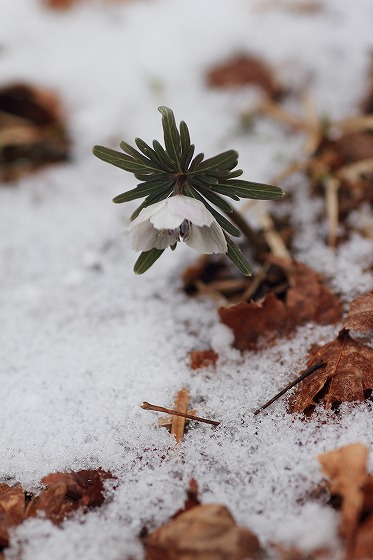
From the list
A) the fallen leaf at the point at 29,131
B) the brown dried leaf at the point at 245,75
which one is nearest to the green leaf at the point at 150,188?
the fallen leaf at the point at 29,131

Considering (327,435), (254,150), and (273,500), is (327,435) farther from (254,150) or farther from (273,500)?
(254,150)

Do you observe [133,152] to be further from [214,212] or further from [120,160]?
[214,212]

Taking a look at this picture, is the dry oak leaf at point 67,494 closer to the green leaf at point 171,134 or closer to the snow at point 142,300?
the snow at point 142,300

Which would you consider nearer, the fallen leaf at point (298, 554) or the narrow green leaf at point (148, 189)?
the fallen leaf at point (298, 554)

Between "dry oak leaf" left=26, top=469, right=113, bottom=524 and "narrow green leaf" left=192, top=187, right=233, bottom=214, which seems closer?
"dry oak leaf" left=26, top=469, right=113, bottom=524

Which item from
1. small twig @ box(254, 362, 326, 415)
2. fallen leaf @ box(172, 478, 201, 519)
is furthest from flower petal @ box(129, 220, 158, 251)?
fallen leaf @ box(172, 478, 201, 519)

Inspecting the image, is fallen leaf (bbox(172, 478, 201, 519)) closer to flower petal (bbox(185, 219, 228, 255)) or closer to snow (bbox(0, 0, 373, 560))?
snow (bbox(0, 0, 373, 560))

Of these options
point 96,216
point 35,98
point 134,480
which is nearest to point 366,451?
point 134,480

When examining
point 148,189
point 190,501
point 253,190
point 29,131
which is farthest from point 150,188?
point 29,131
